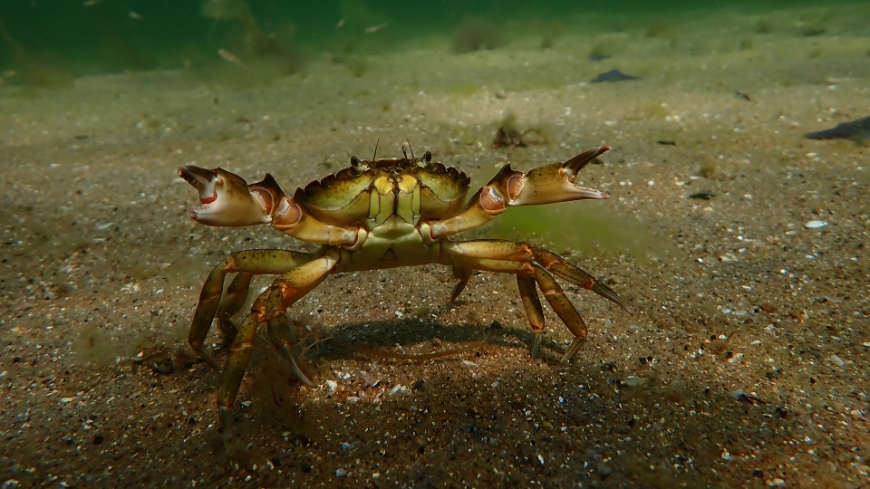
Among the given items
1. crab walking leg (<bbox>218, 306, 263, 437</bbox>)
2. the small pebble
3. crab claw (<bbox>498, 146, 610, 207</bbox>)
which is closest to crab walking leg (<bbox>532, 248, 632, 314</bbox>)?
crab claw (<bbox>498, 146, 610, 207</bbox>)

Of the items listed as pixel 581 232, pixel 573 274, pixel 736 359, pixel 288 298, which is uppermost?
pixel 288 298

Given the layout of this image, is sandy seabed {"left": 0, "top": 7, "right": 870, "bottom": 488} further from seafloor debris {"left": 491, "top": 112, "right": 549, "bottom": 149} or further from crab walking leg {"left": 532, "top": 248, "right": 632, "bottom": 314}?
crab walking leg {"left": 532, "top": 248, "right": 632, "bottom": 314}

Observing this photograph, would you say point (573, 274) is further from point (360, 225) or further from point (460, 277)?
point (360, 225)

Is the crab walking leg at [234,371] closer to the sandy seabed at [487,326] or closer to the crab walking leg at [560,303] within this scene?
the sandy seabed at [487,326]

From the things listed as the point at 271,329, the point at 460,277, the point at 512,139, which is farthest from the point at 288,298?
the point at 512,139

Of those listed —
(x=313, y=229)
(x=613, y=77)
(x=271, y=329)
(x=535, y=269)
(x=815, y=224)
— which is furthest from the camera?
(x=613, y=77)

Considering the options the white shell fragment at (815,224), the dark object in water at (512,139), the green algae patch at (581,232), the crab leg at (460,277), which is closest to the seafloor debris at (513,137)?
the dark object in water at (512,139)

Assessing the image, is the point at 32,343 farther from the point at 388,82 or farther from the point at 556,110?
the point at 388,82
